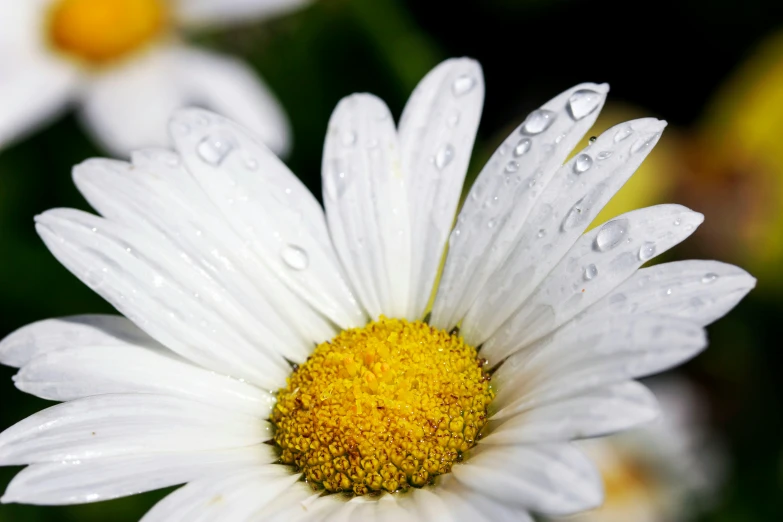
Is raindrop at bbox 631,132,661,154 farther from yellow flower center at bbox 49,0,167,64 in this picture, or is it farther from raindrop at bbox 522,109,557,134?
yellow flower center at bbox 49,0,167,64

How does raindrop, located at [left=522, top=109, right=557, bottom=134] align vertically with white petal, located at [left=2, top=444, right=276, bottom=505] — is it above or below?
above

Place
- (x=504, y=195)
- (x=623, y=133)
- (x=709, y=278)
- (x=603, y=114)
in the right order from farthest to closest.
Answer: (x=603, y=114) < (x=504, y=195) < (x=623, y=133) < (x=709, y=278)

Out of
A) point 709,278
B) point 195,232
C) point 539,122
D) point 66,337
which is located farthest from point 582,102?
point 66,337

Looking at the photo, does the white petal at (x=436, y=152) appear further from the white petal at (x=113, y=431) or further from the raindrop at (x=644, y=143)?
the white petal at (x=113, y=431)

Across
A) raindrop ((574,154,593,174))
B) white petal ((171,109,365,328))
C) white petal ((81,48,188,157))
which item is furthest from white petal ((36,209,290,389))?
white petal ((81,48,188,157))

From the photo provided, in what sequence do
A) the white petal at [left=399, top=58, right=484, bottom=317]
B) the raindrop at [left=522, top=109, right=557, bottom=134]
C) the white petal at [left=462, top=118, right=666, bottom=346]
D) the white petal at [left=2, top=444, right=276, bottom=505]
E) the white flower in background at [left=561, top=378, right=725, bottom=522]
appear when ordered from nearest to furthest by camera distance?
1. the white petal at [left=2, top=444, right=276, bottom=505]
2. the white petal at [left=462, top=118, right=666, bottom=346]
3. the raindrop at [left=522, top=109, right=557, bottom=134]
4. the white petal at [left=399, top=58, right=484, bottom=317]
5. the white flower in background at [left=561, top=378, right=725, bottom=522]

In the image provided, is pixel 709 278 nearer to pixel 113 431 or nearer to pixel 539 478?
pixel 539 478
